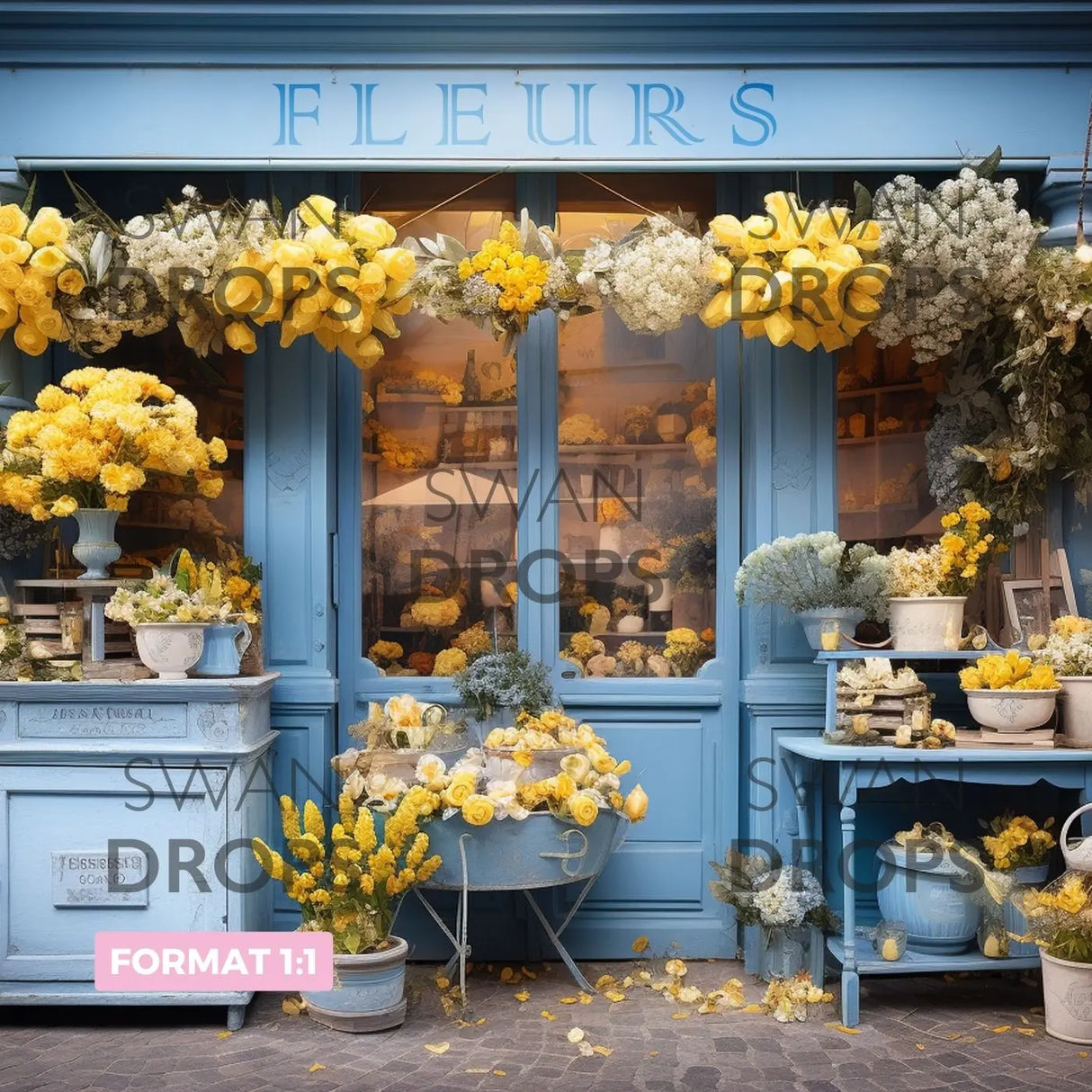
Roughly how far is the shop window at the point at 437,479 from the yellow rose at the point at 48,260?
1577 millimetres

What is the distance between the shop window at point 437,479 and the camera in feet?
20.7

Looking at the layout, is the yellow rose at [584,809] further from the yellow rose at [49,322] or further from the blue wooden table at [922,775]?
the yellow rose at [49,322]

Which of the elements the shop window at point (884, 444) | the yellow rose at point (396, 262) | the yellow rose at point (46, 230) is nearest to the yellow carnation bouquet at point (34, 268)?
the yellow rose at point (46, 230)

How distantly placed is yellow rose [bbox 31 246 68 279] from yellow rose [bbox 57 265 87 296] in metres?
0.05

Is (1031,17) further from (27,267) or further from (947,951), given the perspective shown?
(27,267)

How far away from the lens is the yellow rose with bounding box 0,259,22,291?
5188 millimetres

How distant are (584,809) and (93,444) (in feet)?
8.03

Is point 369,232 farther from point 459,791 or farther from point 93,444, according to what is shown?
point 459,791

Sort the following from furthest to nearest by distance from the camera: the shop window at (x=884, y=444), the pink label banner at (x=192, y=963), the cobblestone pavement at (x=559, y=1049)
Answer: the shop window at (x=884, y=444) < the pink label banner at (x=192, y=963) < the cobblestone pavement at (x=559, y=1049)

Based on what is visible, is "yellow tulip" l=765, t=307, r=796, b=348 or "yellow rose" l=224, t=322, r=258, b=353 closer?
"yellow tulip" l=765, t=307, r=796, b=348

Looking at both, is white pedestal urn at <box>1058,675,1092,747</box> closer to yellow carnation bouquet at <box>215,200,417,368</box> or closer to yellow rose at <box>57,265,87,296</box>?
yellow carnation bouquet at <box>215,200,417,368</box>

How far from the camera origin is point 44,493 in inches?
208

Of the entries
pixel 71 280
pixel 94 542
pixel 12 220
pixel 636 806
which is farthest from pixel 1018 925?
pixel 12 220

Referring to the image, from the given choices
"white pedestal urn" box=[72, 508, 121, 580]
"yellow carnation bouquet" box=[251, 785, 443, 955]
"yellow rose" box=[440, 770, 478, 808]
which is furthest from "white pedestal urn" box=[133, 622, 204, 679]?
"yellow rose" box=[440, 770, 478, 808]
